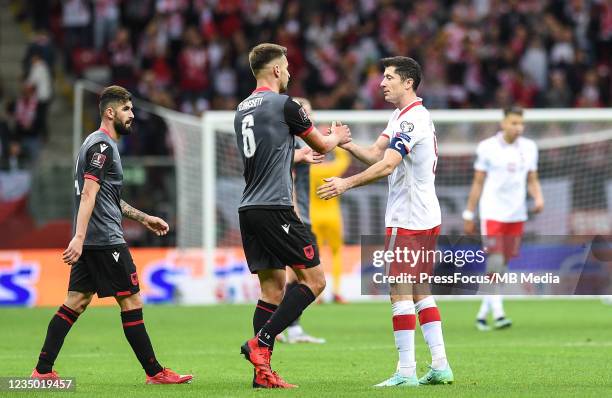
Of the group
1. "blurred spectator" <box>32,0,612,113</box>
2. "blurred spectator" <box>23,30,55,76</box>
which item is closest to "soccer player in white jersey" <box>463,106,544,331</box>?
"blurred spectator" <box>32,0,612,113</box>

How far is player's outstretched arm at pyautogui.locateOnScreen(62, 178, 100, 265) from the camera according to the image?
28.4 ft

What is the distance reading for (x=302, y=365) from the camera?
1049 centimetres

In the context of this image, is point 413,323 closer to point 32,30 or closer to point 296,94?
point 296,94

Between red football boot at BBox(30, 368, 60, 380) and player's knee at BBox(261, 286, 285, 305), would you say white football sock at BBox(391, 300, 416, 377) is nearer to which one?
player's knee at BBox(261, 286, 285, 305)

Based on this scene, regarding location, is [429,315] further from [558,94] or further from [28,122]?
[28,122]

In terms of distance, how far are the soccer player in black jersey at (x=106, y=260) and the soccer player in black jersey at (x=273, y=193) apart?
3.10 ft

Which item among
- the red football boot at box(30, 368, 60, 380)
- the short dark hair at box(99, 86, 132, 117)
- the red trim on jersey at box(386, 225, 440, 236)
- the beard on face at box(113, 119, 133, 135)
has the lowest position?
the red football boot at box(30, 368, 60, 380)

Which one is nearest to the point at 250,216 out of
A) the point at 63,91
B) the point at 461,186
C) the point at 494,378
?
the point at 494,378

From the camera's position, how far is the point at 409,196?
29.3 ft

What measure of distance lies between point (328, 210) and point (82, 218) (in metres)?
8.83

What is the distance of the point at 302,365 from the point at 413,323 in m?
2.02

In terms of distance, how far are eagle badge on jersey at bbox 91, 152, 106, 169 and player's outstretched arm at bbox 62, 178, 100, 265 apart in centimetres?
12

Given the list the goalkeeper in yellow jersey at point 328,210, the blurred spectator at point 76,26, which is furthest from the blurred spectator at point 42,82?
the goalkeeper in yellow jersey at point 328,210

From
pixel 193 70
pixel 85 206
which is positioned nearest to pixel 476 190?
pixel 85 206
